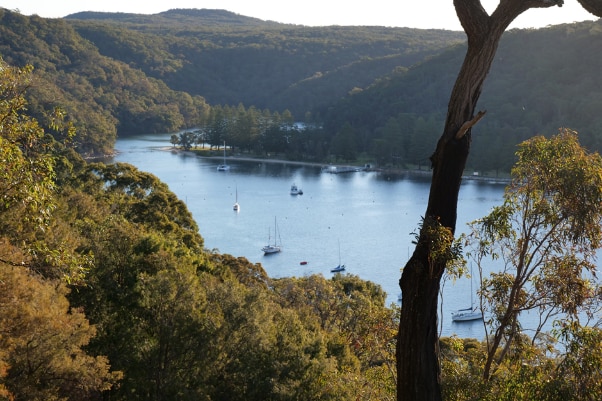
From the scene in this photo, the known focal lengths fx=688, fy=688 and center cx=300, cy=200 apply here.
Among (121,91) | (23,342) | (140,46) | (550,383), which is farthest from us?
(140,46)

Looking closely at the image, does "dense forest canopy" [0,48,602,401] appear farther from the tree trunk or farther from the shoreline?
the shoreline

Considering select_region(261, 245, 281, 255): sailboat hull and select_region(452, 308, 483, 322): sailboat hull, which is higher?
select_region(261, 245, 281, 255): sailboat hull

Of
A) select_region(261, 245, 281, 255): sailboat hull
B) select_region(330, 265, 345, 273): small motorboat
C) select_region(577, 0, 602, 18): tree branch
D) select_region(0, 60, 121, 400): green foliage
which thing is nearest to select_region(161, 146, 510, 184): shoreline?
select_region(261, 245, 281, 255): sailboat hull

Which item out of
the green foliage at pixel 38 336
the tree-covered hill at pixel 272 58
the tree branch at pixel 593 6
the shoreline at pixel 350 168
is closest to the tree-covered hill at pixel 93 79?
the tree-covered hill at pixel 272 58

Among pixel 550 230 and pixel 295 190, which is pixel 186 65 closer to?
pixel 295 190

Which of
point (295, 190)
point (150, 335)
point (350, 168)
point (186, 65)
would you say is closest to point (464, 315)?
point (150, 335)

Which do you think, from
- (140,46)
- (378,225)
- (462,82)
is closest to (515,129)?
(378,225)

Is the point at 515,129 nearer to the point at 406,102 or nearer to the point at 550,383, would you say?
the point at 406,102
